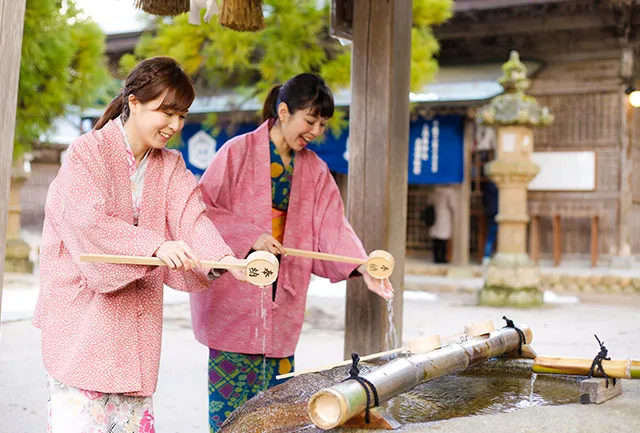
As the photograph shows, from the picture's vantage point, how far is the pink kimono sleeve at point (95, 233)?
2133 mm

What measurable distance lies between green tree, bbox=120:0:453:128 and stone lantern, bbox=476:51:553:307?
1930 millimetres

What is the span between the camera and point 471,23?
1362 centimetres

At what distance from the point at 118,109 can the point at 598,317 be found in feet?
28.0

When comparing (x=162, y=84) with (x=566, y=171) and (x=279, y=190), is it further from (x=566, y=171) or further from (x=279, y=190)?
(x=566, y=171)

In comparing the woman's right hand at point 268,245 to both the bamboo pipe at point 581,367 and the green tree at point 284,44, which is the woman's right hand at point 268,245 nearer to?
the bamboo pipe at point 581,367

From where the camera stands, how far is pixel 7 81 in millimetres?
2127

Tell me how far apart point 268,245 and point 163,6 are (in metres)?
1.67

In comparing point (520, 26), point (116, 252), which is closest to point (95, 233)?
point (116, 252)

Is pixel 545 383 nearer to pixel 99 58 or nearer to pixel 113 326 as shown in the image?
pixel 113 326

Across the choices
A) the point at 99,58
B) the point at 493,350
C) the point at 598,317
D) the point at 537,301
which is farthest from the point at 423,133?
the point at 493,350

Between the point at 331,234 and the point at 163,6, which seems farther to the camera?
the point at 163,6

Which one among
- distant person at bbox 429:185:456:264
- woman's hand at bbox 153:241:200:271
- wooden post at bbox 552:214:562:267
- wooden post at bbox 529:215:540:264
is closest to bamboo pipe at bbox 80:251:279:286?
woman's hand at bbox 153:241:200:271

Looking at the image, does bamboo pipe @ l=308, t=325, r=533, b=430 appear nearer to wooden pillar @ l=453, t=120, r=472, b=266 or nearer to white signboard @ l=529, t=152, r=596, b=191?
wooden pillar @ l=453, t=120, r=472, b=266

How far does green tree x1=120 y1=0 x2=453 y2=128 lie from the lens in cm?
877
